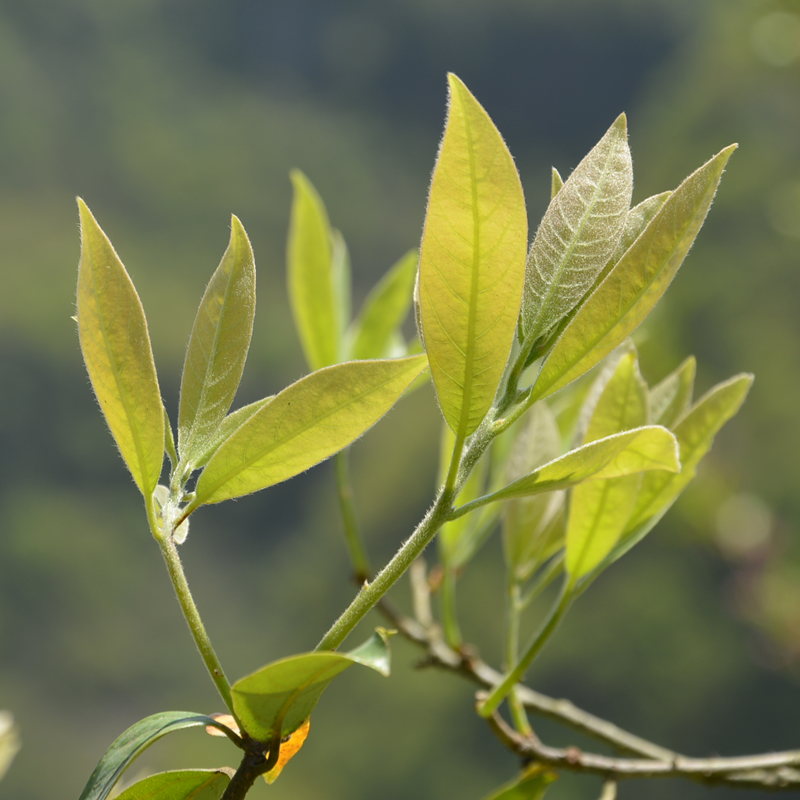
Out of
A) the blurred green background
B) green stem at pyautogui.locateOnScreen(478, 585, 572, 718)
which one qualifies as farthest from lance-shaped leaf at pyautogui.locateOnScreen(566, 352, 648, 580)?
the blurred green background

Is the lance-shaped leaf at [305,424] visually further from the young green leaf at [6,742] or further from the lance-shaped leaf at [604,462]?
the young green leaf at [6,742]

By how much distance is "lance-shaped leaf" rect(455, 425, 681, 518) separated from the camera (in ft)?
0.47

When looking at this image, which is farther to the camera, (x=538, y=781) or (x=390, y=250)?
(x=390, y=250)

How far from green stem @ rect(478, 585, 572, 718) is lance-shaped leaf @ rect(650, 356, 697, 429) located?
0.21ft

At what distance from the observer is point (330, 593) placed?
4293 millimetres

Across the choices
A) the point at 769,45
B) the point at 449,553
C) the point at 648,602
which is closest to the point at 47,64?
the point at 648,602

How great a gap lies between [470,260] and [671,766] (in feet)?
0.68

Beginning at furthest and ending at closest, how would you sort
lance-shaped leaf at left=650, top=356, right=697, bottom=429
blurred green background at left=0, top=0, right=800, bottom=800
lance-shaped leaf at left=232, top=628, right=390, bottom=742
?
blurred green background at left=0, top=0, right=800, bottom=800, lance-shaped leaf at left=650, top=356, right=697, bottom=429, lance-shaped leaf at left=232, top=628, right=390, bottom=742

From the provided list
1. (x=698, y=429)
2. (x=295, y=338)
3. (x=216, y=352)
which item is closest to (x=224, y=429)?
(x=216, y=352)

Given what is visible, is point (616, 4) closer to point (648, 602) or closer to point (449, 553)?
point (648, 602)

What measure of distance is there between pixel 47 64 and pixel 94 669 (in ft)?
15.6

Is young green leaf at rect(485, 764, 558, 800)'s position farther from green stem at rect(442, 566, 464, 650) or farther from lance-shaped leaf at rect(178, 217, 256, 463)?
lance-shaped leaf at rect(178, 217, 256, 463)

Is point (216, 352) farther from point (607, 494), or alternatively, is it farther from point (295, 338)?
point (295, 338)

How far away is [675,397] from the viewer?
235mm
